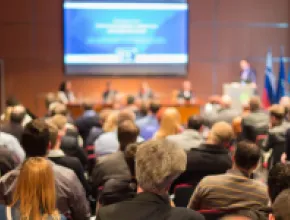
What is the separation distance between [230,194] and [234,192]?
0.03 metres

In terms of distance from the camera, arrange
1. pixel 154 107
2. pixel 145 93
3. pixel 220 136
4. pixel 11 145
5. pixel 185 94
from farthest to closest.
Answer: pixel 145 93 → pixel 185 94 → pixel 154 107 → pixel 11 145 → pixel 220 136

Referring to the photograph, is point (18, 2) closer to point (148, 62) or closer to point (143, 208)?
point (148, 62)

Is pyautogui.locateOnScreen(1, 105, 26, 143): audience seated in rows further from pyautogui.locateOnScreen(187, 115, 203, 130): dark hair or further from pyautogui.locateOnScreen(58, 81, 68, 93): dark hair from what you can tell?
pyautogui.locateOnScreen(58, 81, 68, 93): dark hair

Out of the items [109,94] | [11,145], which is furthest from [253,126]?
[109,94]

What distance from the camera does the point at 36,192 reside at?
7.16 feet

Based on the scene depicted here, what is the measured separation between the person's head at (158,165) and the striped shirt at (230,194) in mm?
961

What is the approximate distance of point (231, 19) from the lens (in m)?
12.6

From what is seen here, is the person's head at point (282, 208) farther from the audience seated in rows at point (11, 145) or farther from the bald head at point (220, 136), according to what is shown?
the audience seated in rows at point (11, 145)

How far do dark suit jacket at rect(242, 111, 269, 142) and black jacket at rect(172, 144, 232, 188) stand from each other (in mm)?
2328

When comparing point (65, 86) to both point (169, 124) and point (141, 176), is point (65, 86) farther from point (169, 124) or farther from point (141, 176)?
point (141, 176)

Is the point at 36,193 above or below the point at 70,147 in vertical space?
above

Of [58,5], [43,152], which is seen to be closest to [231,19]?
[58,5]

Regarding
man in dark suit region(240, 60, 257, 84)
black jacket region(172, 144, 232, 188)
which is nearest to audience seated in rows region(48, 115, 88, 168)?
black jacket region(172, 144, 232, 188)

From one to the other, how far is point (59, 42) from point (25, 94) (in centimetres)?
160
